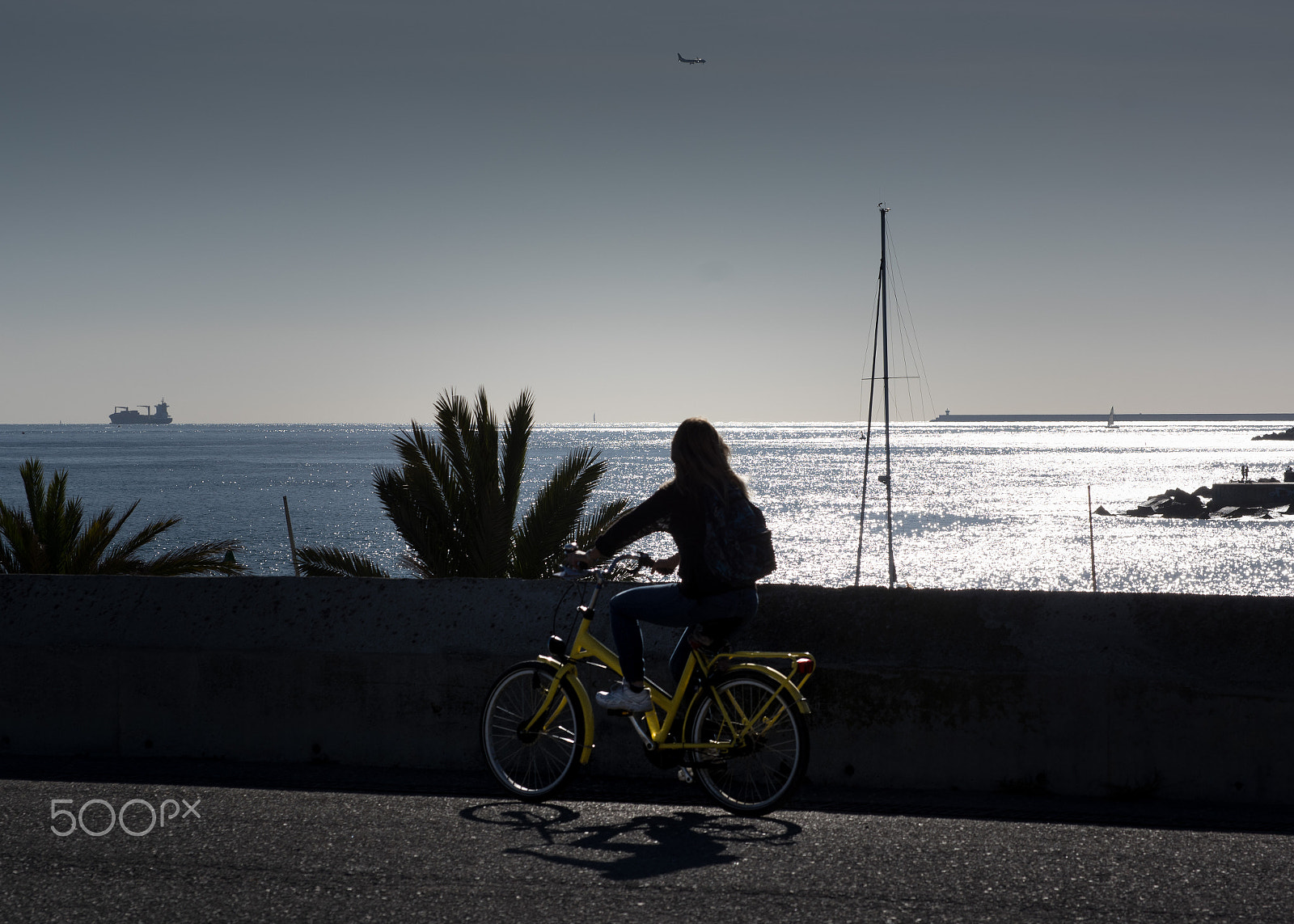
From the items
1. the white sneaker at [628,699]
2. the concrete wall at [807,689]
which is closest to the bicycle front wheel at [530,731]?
the white sneaker at [628,699]

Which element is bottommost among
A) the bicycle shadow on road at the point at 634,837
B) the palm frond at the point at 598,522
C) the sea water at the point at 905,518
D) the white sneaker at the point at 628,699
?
the sea water at the point at 905,518

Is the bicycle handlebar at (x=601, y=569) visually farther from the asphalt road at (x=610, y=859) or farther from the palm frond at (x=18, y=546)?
the palm frond at (x=18, y=546)

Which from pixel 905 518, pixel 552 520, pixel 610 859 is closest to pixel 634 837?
pixel 610 859

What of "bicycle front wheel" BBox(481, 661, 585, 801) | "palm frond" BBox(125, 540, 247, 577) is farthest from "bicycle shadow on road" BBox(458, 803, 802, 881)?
"palm frond" BBox(125, 540, 247, 577)

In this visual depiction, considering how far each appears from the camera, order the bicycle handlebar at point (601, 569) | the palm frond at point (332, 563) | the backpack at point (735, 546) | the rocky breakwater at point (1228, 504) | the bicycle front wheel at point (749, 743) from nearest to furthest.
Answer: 1. the bicycle front wheel at point (749, 743)
2. the backpack at point (735, 546)
3. the bicycle handlebar at point (601, 569)
4. the palm frond at point (332, 563)
5. the rocky breakwater at point (1228, 504)

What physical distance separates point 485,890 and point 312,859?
0.78m

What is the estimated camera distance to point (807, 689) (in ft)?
18.1

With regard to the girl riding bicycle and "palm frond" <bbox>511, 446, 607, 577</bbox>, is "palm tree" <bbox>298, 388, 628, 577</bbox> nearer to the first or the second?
"palm frond" <bbox>511, 446, 607, 577</bbox>

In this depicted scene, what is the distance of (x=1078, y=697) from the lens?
17.3 feet

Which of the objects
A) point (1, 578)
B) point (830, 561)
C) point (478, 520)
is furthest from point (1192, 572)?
point (1, 578)

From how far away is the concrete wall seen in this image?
17.1ft

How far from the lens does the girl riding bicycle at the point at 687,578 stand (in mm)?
5145

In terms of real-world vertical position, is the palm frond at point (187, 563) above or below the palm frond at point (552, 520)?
below

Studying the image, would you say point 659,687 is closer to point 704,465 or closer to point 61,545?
point 704,465
